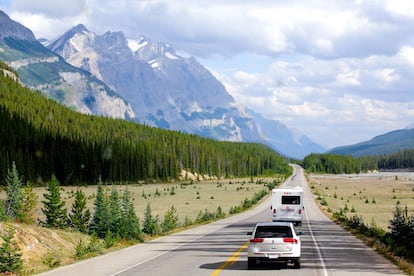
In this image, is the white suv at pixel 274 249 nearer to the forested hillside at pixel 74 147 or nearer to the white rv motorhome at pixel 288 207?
the white rv motorhome at pixel 288 207

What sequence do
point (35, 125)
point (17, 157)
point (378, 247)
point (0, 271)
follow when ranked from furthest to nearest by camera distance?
1. point (35, 125)
2. point (17, 157)
3. point (378, 247)
4. point (0, 271)

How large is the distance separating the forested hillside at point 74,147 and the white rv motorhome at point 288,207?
90.1 m

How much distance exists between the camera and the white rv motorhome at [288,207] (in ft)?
159

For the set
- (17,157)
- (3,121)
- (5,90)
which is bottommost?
(17,157)

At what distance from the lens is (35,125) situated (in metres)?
158

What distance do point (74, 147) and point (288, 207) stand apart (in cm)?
11426

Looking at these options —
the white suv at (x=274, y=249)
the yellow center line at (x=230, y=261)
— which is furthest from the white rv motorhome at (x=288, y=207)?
the white suv at (x=274, y=249)

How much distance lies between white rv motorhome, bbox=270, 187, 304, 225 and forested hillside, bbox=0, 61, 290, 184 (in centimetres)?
9005

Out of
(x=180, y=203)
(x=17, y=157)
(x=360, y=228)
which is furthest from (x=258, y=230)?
(x=17, y=157)

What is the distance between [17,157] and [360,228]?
10343 centimetres

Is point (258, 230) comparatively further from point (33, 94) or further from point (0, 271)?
point (33, 94)

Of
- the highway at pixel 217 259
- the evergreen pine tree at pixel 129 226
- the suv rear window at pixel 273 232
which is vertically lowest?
the highway at pixel 217 259

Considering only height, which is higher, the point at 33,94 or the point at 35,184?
the point at 33,94

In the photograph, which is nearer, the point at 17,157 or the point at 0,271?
the point at 0,271
